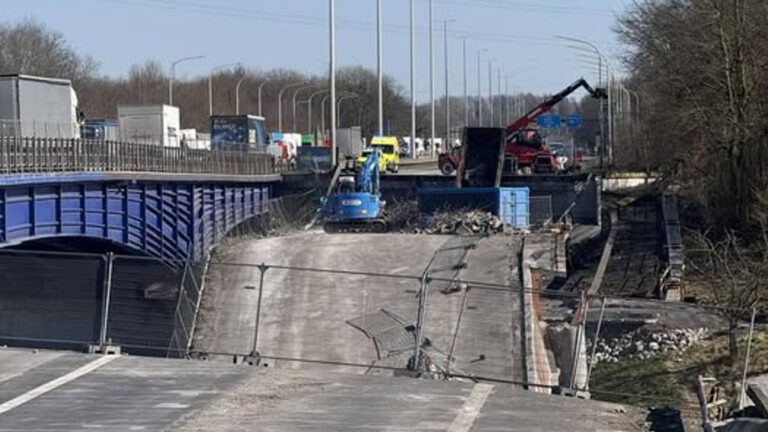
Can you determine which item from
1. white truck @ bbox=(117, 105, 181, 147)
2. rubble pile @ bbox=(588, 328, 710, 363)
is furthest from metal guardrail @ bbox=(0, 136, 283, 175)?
rubble pile @ bbox=(588, 328, 710, 363)

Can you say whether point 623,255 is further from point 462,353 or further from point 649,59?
point 462,353

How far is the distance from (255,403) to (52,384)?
8.10 feet

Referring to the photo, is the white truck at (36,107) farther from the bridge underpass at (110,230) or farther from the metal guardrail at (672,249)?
the metal guardrail at (672,249)

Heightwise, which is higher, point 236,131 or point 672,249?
point 236,131

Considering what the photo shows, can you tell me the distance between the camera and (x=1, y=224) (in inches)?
1342

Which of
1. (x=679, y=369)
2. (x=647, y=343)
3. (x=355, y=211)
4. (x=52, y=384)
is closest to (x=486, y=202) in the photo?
(x=355, y=211)

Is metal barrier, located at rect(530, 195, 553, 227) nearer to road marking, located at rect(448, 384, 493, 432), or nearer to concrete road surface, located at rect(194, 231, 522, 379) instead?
concrete road surface, located at rect(194, 231, 522, 379)

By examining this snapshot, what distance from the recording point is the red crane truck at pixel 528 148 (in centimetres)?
7644

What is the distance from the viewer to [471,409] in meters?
13.3

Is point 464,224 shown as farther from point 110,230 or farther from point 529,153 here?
point 529,153

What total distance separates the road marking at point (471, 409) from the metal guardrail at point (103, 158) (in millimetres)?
23558

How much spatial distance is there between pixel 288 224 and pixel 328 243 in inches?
388

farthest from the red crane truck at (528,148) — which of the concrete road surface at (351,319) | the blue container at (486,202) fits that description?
the concrete road surface at (351,319)

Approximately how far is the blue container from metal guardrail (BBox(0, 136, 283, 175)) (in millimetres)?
10415
